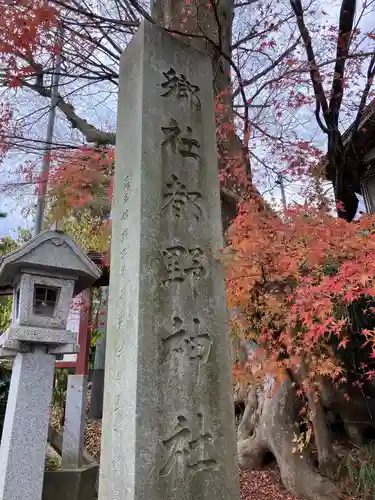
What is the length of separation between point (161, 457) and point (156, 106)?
8.22 feet

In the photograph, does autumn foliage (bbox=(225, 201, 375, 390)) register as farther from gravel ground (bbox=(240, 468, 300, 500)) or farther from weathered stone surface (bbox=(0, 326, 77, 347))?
weathered stone surface (bbox=(0, 326, 77, 347))

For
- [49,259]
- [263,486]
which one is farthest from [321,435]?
[49,259]

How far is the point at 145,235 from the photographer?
2756mm

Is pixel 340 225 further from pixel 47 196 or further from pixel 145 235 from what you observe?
pixel 47 196

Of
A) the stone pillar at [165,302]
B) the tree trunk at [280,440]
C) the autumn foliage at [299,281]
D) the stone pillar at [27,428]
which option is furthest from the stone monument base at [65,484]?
the stone pillar at [165,302]

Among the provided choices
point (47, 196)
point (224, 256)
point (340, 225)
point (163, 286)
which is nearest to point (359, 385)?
point (340, 225)

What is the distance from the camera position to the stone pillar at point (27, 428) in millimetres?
4480

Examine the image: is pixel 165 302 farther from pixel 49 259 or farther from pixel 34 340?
pixel 49 259

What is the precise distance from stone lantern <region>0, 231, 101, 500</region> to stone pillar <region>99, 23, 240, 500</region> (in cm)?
242

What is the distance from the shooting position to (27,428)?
462 centimetres

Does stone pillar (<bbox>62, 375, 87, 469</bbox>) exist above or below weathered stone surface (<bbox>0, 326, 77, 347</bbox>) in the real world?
below

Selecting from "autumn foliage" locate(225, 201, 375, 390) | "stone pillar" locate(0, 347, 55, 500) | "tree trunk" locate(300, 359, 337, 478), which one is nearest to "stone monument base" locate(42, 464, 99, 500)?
"stone pillar" locate(0, 347, 55, 500)

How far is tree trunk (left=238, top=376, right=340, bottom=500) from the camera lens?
5.79 m

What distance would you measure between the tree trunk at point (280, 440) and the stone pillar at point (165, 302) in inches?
158
